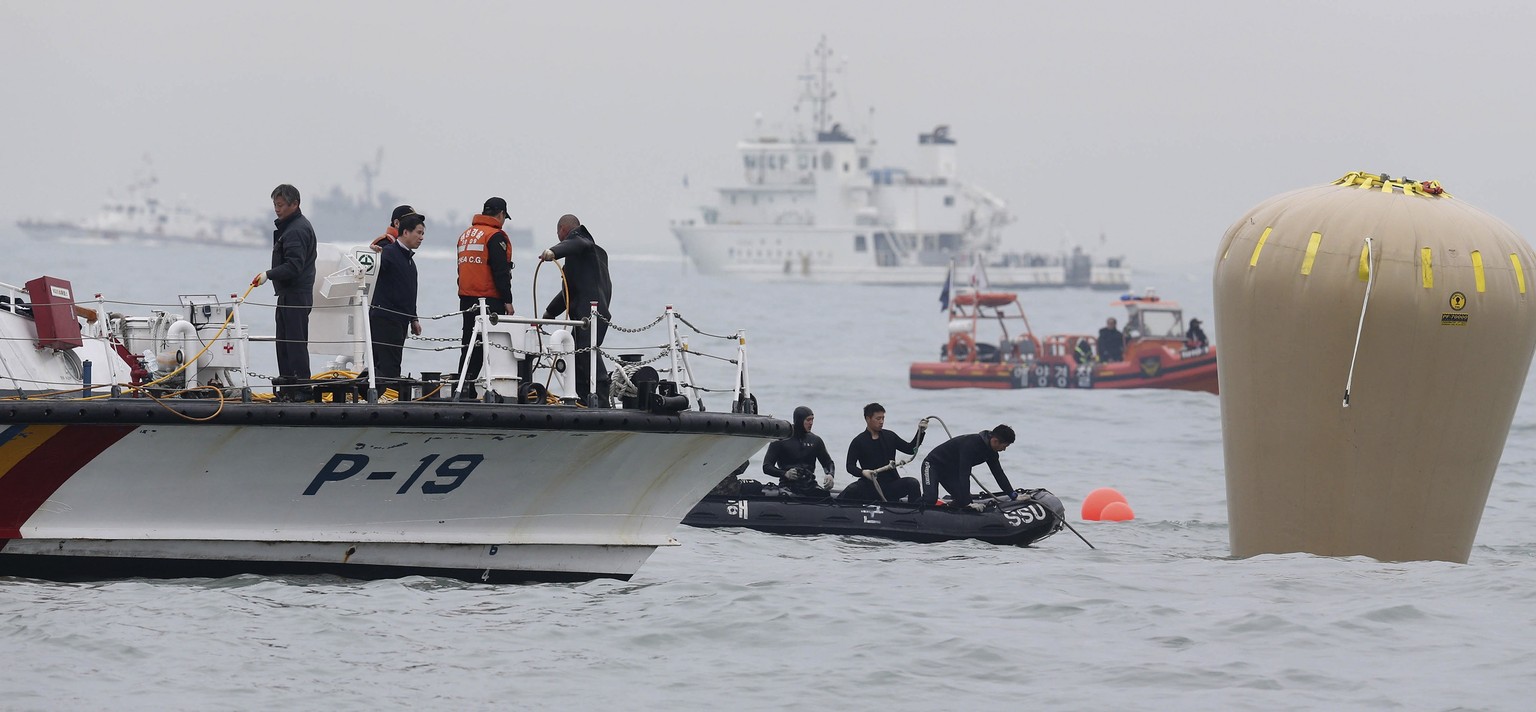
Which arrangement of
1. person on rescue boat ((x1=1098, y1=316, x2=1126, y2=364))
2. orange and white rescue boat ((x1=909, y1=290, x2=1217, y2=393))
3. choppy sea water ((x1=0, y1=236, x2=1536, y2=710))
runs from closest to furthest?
choppy sea water ((x1=0, y1=236, x2=1536, y2=710)) → orange and white rescue boat ((x1=909, y1=290, x2=1217, y2=393)) → person on rescue boat ((x1=1098, y1=316, x2=1126, y2=364))

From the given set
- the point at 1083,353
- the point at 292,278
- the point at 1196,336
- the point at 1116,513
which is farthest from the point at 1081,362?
the point at 292,278

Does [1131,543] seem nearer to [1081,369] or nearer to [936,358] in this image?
[1081,369]

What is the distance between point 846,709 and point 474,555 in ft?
10.4

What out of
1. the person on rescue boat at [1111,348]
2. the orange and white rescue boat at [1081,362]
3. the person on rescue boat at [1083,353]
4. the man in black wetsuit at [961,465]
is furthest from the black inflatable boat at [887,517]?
the person on rescue boat at [1111,348]

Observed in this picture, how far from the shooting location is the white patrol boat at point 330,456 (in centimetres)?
1025

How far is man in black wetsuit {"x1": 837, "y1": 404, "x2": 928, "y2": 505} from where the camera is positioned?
50.3 feet

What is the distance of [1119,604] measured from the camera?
11453 mm

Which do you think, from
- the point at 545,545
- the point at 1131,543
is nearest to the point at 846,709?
the point at 545,545

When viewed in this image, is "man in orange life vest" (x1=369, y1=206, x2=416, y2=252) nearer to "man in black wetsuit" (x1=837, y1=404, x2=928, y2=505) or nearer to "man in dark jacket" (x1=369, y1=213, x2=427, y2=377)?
"man in dark jacket" (x1=369, y1=213, x2=427, y2=377)

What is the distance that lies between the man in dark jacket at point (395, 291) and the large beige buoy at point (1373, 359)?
5.54 m

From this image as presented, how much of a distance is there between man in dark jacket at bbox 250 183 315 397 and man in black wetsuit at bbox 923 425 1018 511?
590cm

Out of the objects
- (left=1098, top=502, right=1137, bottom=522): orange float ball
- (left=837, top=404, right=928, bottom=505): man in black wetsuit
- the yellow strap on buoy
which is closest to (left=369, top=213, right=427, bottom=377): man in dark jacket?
(left=837, top=404, right=928, bottom=505): man in black wetsuit

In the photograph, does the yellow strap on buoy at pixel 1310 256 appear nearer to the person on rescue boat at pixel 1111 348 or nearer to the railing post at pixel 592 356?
the railing post at pixel 592 356

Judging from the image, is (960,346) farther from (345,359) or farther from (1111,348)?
(345,359)
